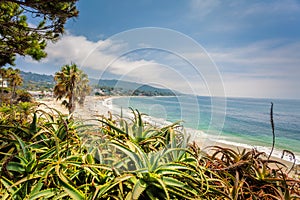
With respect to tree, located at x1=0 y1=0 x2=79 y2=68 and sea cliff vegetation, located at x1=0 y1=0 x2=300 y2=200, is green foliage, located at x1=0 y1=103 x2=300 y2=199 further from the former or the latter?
tree, located at x1=0 y1=0 x2=79 y2=68

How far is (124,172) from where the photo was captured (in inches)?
31.6

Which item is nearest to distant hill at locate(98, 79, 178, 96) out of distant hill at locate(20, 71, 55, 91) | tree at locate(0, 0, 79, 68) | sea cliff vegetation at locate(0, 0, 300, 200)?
sea cliff vegetation at locate(0, 0, 300, 200)

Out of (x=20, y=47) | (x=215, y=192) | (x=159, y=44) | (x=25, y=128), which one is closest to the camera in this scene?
(x=215, y=192)

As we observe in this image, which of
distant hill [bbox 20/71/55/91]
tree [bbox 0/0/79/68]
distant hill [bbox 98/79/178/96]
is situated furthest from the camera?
distant hill [bbox 20/71/55/91]

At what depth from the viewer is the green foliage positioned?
2.50 ft

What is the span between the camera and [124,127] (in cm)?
116

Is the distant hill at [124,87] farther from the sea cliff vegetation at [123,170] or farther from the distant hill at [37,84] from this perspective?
the distant hill at [37,84]

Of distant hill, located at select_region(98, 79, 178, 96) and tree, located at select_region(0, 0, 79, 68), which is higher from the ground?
tree, located at select_region(0, 0, 79, 68)

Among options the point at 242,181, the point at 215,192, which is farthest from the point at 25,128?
the point at 242,181

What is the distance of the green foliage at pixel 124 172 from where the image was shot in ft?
2.50

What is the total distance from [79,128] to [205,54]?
0.85 meters

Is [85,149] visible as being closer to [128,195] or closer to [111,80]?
Answer: [128,195]

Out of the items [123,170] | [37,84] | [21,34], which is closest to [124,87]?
[123,170]

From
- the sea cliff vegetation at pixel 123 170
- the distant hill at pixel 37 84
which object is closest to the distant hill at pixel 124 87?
the sea cliff vegetation at pixel 123 170
